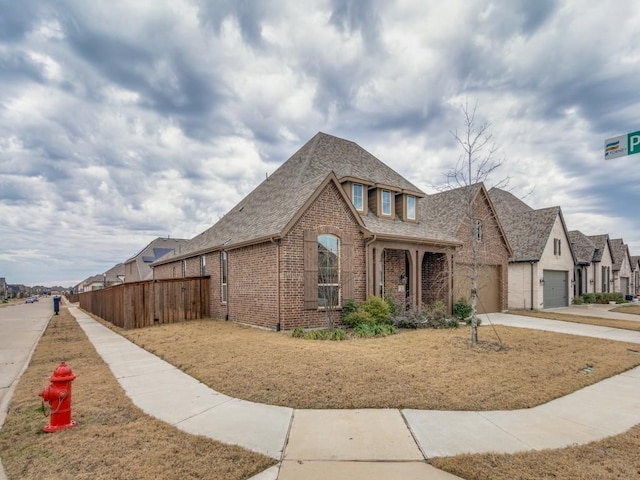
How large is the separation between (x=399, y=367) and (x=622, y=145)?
5725 millimetres

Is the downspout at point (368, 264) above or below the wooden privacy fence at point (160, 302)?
above

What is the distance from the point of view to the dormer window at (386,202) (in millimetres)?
16281

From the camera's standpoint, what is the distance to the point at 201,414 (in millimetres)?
4812

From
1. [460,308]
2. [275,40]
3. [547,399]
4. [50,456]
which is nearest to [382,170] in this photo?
[460,308]

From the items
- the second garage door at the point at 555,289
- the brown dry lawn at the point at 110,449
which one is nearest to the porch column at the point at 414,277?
the brown dry lawn at the point at 110,449

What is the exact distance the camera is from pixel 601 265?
Result: 32125 millimetres

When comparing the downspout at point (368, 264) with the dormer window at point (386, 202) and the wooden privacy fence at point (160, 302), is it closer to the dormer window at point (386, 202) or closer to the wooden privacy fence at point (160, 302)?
the dormer window at point (386, 202)

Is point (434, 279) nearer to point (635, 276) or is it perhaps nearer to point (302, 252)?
point (302, 252)

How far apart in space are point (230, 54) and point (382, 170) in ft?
31.1

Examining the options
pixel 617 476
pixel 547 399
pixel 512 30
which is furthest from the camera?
pixel 512 30

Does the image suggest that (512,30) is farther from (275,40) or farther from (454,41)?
(275,40)

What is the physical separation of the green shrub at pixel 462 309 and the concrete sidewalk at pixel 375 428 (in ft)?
32.8

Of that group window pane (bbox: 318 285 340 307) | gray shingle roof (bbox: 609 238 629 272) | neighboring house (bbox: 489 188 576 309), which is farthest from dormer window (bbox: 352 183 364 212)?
gray shingle roof (bbox: 609 238 629 272)

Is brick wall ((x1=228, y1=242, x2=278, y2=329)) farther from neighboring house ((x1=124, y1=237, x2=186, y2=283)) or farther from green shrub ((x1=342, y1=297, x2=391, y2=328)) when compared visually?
neighboring house ((x1=124, y1=237, x2=186, y2=283))
